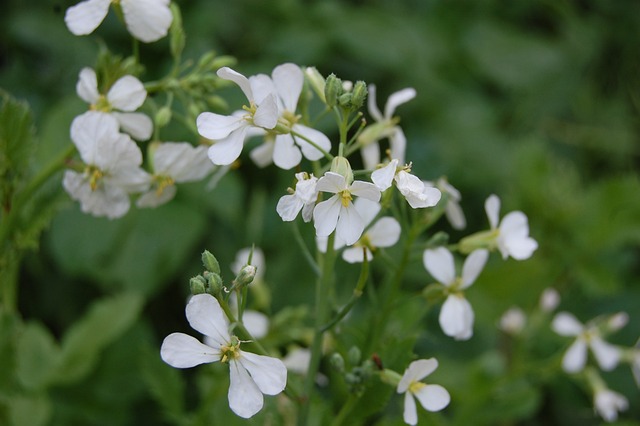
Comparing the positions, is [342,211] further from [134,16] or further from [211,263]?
[134,16]

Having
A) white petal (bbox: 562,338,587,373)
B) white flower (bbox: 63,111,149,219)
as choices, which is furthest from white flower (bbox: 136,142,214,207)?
white petal (bbox: 562,338,587,373)

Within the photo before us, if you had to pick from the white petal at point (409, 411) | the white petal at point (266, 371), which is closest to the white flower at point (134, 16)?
the white petal at point (266, 371)

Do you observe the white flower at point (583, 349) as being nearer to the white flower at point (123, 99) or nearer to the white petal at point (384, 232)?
the white petal at point (384, 232)

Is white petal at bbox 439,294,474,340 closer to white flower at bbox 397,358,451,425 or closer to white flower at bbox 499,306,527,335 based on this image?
white flower at bbox 397,358,451,425

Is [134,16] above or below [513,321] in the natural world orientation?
above

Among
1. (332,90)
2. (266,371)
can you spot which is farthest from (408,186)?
(266,371)
